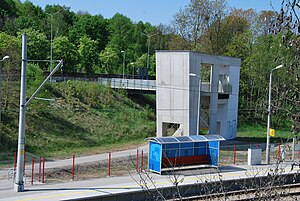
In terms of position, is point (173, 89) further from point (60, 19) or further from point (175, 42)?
point (60, 19)

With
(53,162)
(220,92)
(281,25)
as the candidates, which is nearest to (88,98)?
(220,92)

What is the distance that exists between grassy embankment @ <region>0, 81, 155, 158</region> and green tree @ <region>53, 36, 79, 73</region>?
893cm

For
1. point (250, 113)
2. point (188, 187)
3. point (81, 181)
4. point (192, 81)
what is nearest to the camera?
point (188, 187)

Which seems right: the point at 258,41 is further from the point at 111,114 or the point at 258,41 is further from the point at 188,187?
the point at 188,187

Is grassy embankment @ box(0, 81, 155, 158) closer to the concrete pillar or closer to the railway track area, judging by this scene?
the concrete pillar

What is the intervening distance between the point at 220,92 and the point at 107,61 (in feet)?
94.8

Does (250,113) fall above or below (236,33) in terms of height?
below

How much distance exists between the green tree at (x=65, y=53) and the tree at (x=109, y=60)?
917cm

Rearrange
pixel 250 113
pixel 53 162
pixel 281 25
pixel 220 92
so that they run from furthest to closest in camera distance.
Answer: pixel 250 113 < pixel 220 92 < pixel 53 162 < pixel 281 25

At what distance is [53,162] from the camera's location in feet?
94.3

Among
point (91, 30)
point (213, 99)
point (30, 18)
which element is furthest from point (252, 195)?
point (91, 30)

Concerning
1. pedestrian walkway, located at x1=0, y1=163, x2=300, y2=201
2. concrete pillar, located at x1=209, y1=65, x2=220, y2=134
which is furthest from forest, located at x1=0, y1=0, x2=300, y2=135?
pedestrian walkway, located at x1=0, y1=163, x2=300, y2=201

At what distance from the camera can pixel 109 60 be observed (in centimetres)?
6769

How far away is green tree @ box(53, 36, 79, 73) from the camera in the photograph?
180 feet
